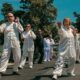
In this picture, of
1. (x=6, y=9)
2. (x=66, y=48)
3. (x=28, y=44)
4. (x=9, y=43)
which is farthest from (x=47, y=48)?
(x=6, y=9)

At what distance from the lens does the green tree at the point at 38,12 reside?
3697 centimetres

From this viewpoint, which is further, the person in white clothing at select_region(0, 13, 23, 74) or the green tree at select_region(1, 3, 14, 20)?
the green tree at select_region(1, 3, 14, 20)

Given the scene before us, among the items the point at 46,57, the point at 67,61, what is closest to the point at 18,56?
the point at 67,61

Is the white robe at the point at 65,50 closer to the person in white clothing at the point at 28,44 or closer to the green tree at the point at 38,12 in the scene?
the person in white clothing at the point at 28,44

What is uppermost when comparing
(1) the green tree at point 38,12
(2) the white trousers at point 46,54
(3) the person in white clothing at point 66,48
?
(1) the green tree at point 38,12

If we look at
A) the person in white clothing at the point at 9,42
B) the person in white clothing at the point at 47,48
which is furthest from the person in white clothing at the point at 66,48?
the person in white clothing at the point at 47,48

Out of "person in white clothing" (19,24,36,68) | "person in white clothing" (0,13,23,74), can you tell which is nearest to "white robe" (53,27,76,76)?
"person in white clothing" (0,13,23,74)

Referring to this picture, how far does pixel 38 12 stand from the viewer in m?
37.8

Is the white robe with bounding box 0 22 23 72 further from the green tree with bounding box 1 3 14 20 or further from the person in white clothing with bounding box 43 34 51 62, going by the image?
the green tree with bounding box 1 3 14 20

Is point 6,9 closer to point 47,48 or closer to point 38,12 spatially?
point 38,12

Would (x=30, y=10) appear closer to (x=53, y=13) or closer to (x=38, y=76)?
(x=53, y=13)

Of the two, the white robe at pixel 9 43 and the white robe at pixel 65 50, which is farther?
the white robe at pixel 9 43

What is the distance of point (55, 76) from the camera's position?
13.2m

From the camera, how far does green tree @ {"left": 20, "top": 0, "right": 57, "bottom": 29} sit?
36969mm
